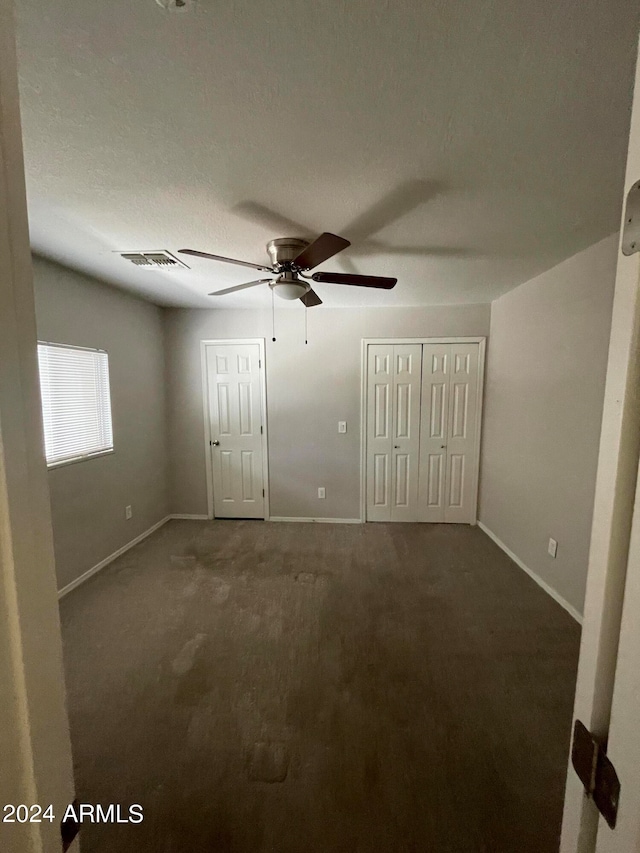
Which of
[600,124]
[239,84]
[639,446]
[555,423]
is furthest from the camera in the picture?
[555,423]

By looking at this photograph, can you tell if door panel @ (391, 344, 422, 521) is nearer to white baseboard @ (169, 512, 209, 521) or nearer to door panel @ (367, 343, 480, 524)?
door panel @ (367, 343, 480, 524)

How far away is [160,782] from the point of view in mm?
1229

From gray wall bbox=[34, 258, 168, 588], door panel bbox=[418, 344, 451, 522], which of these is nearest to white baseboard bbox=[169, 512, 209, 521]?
gray wall bbox=[34, 258, 168, 588]

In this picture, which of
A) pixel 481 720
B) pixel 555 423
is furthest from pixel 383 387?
pixel 481 720

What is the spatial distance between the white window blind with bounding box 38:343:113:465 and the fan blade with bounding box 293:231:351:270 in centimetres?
192

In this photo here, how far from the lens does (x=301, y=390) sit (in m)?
3.50

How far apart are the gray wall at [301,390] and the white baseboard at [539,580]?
4.55 ft

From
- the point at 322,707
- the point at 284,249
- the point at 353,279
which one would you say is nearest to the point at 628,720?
the point at 322,707

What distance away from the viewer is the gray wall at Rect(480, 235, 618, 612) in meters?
1.99

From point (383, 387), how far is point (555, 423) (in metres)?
1.57

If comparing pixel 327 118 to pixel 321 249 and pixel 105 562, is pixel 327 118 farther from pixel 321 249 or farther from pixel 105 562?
pixel 105 562

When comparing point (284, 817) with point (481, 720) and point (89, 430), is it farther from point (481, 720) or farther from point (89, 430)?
point (89, 430)

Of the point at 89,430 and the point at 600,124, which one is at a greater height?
the point at 600,124

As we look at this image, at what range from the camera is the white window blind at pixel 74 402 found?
2270mm
